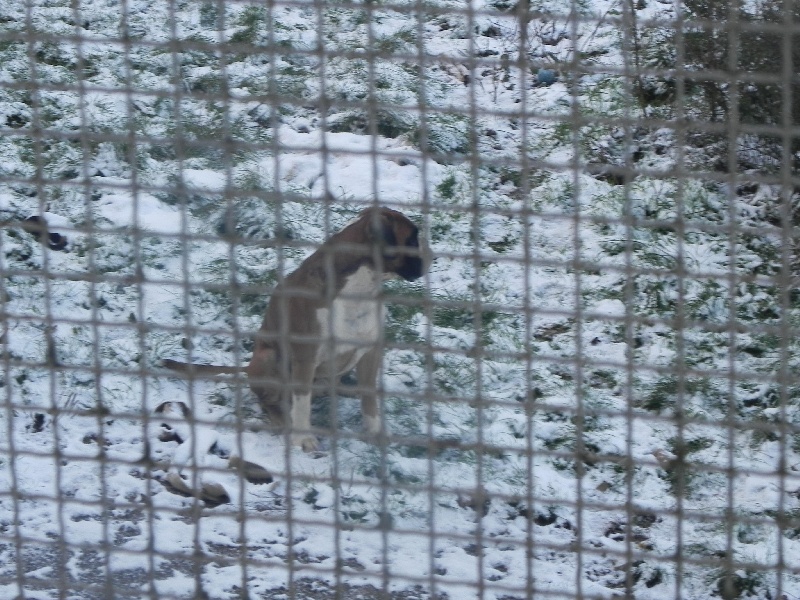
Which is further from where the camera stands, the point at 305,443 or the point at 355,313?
the point at 305,443

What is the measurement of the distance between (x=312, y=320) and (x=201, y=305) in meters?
0.92

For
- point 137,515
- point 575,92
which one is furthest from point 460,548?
point 575,92

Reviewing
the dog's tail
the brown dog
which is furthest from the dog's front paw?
the dog's tail

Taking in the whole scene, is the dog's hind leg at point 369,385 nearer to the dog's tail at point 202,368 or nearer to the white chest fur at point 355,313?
the white chest fur at point 355,313

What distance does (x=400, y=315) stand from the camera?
541 cm

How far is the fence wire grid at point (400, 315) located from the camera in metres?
2.81

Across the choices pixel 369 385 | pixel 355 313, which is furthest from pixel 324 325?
pixel 369 385

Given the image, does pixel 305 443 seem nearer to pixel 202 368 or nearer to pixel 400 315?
pixel 202 368

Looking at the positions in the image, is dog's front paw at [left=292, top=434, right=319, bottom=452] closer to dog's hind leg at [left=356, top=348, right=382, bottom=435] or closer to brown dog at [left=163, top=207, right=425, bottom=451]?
brown dog at [left=163, top=207, right=425, bottom=451]

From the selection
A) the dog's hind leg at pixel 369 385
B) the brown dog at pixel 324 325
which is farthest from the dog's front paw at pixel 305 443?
the dog's hind leg at pixel 369 385

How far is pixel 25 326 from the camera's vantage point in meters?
5.40

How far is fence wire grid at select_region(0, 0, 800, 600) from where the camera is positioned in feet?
9.23

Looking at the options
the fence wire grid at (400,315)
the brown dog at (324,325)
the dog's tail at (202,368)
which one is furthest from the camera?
the dog's tail at (202,368)

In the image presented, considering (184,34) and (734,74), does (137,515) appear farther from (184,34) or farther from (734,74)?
(184,34)
